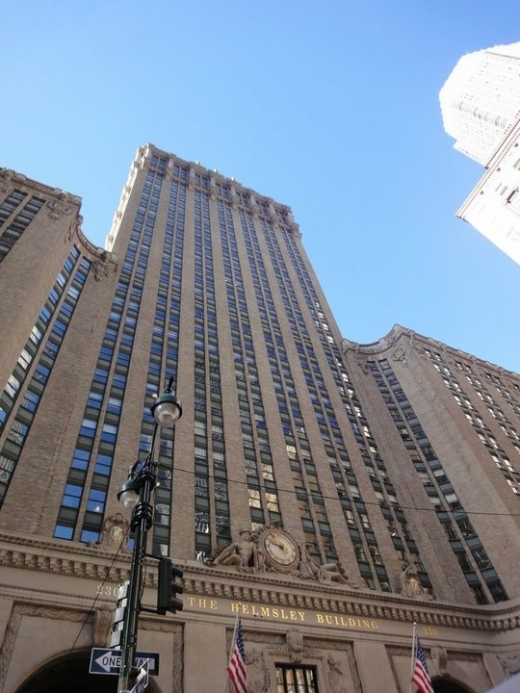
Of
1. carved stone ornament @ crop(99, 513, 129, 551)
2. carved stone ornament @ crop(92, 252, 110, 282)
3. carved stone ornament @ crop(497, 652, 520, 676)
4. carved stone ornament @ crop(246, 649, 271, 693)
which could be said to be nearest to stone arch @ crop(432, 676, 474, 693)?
carved stone ornament @ crop(497, 652, 520, 676)

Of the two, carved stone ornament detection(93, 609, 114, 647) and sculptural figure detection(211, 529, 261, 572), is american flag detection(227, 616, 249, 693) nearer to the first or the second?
carved stone ornament detection(93, 609, 114, 647)

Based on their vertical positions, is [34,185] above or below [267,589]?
above

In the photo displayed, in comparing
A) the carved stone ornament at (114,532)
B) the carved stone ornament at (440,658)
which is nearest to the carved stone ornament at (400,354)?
the carved stone ornament at (440,658)

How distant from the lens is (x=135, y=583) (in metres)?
11.4

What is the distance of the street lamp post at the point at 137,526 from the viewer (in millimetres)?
10742

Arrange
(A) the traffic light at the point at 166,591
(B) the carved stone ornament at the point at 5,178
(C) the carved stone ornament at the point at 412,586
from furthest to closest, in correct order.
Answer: (B) the carved stone ornament at the point at 5,178
(C) the carved stone ornament at the point at 412,586
(A) the traffic light at the point at 166,591

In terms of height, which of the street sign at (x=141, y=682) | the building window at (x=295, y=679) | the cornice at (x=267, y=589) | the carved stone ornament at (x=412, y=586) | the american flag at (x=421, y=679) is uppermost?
the carved stone ornament at (x=412, y=586)

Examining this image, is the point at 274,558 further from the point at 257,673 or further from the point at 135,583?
the point at 135,583

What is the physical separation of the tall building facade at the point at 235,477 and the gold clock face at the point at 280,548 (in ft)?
0.49

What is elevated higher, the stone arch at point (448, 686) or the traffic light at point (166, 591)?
the stone arch at point (448, 686)

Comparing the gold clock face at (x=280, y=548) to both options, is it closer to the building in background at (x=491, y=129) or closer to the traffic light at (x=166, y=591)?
the traffic light at (x=166, y=591)

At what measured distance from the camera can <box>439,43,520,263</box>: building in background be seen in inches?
2798

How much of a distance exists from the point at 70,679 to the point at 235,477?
52.0 ft

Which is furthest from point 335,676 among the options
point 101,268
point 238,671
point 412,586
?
point 101,268
